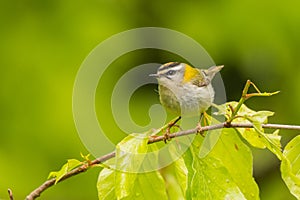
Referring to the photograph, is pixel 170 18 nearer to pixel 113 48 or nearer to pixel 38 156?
pixel 113 48

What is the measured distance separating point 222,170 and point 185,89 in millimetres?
358

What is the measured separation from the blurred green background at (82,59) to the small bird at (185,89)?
83 centimetres

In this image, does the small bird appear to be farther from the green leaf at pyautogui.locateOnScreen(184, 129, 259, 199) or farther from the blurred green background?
the blurred green background

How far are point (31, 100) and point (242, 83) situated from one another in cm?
71

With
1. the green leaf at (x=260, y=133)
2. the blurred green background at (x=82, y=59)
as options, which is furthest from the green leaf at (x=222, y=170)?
the blurred green background at (x=82, y=59)

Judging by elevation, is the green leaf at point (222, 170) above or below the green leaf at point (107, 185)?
below

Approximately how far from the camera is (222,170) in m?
0.66

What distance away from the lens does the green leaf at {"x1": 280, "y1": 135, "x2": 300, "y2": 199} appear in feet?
2.11

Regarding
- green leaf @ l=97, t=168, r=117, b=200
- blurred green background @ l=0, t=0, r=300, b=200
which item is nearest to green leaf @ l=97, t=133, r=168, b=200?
green leaf @ l=97, t=168, r=117, b=200

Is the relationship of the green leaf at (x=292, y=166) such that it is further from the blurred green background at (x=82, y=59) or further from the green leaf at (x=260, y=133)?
the blurred green background at (x=82, y=59)

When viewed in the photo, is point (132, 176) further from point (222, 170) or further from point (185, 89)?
point (185, 89)

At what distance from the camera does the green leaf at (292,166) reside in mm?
643

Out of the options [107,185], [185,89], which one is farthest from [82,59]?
[107,185]

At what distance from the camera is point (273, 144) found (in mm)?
622
